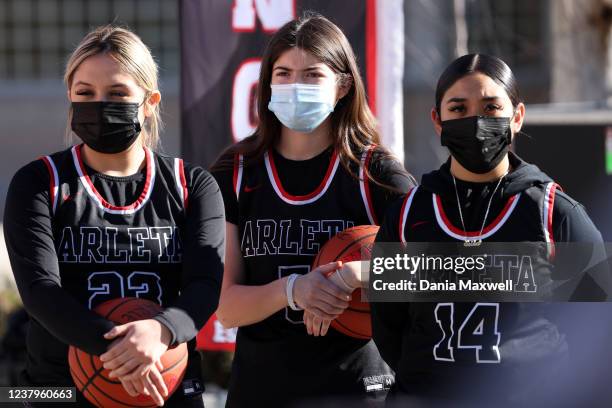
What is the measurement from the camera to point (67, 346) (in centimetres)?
362

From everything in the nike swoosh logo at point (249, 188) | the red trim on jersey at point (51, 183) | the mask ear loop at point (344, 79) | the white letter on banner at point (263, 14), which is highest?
the white letter on banner at point (263, 14)

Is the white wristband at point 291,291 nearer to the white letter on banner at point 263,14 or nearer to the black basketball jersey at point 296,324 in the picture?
the black basketball jersey at point 296,324

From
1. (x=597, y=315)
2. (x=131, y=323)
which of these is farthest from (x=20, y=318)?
(x=597, y=315)

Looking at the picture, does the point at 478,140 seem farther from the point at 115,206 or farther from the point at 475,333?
the point at 115,206

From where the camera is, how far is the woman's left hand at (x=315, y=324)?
12.7 ft

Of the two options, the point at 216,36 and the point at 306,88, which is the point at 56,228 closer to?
the point at 306,88

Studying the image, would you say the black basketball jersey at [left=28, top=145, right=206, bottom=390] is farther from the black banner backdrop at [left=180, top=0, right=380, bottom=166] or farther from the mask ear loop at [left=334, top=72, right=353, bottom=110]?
the black banner backdrop at [left=180, top=0, right=380, bottom=166]

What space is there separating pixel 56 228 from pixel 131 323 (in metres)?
0.51

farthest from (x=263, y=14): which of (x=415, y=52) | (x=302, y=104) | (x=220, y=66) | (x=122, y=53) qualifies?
(x=415, y=52)

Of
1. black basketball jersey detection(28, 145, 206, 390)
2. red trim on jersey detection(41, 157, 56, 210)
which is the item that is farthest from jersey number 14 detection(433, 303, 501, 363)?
red trim on jersey detection(41, 157, 56, 210)

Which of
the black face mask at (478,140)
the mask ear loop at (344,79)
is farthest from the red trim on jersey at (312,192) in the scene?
the black face mask at (478,140)

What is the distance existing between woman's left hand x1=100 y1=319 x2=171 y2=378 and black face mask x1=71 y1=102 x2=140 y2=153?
29.1 inches

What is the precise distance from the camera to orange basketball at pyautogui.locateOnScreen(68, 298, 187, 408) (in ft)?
11.5

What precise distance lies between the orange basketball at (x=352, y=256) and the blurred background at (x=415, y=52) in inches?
275
